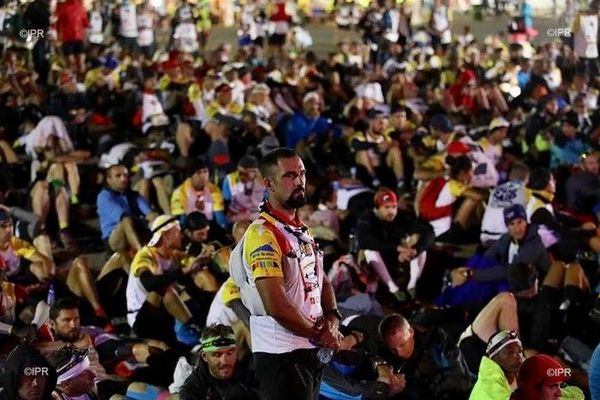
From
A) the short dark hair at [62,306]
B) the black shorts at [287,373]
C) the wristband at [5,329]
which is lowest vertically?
the wristband at [5,329]

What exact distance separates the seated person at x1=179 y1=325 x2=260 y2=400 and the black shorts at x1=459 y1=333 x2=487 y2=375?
1584 millimetres

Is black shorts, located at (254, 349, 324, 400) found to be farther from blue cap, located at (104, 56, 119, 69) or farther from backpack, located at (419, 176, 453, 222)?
blue cap, located at (104, 56, 119, 69)

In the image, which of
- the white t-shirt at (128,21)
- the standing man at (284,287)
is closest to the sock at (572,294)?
the standing man at (284,287)

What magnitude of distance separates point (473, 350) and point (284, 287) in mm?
2935

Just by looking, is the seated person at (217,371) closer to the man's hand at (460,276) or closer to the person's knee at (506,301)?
the person's knee at (506,301)

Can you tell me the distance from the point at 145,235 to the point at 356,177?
3.14 metres

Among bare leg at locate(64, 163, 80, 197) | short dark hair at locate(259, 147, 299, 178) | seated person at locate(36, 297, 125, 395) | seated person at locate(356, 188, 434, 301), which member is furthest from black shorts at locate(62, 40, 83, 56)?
short dark hair at locate(259, 147, 299, 178)

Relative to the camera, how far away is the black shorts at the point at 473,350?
6.37 m

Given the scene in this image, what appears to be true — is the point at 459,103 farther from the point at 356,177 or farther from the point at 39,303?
the point at 39,303

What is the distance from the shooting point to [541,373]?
15.5 feet

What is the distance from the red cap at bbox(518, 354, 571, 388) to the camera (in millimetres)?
4723

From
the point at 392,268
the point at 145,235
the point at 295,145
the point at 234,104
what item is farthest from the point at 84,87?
the point at 392,268

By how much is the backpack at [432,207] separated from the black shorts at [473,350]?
9.32ft

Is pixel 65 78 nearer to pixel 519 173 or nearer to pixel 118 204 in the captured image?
pixel 118 204
